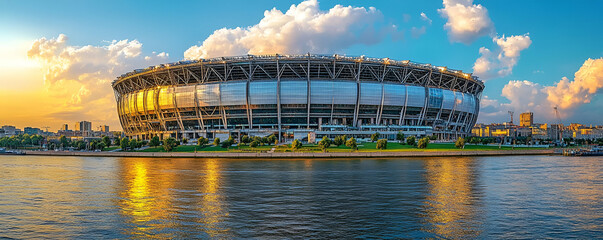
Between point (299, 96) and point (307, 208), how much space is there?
8496 cm

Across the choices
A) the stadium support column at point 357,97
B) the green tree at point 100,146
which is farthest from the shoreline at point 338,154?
the stadium support column at point 357,97

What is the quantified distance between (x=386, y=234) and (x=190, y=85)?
10419 centimetres

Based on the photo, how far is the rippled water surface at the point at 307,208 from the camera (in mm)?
20112

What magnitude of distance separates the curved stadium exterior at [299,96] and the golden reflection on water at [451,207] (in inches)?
2768

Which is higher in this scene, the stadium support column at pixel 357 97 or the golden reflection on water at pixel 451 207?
the stadium support column at pixel 357 97

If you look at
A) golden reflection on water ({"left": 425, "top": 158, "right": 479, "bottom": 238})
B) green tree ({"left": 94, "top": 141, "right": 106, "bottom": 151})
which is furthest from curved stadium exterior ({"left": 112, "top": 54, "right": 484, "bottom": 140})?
golden reflection on water ({"left": 425, "top": 158, "right": 479, "bottom": 238})

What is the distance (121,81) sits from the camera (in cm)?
13562

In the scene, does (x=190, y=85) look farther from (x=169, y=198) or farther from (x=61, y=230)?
(x=61, y=230)

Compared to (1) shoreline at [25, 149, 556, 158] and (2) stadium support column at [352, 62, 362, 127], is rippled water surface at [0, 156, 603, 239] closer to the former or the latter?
(1) shoreline at [25, 149, 556, 158]

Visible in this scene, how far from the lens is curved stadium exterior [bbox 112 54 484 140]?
109500 millimetres

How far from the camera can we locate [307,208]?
2539cm

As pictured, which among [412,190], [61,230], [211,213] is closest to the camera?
[61,230]

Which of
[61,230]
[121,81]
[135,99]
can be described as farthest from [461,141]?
[121,81]

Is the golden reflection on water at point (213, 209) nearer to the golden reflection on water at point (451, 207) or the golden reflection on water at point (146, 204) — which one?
the golden reflection on water at point (146, 204)
